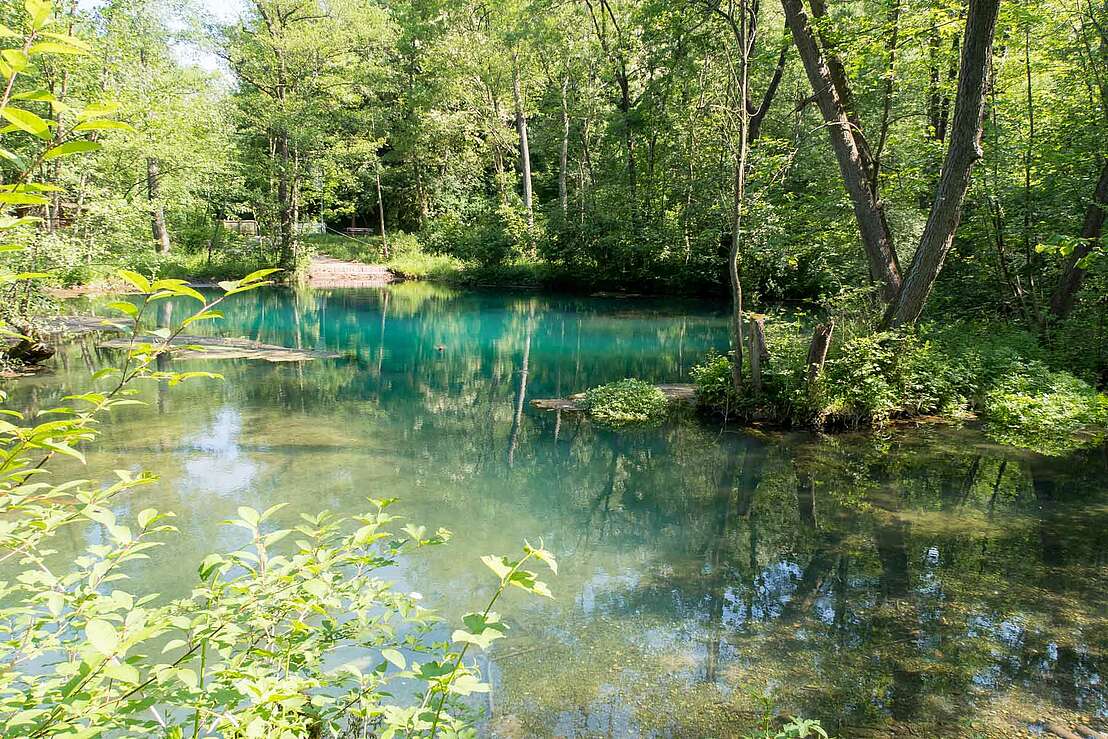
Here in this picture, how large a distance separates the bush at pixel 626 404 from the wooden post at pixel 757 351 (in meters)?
1.39

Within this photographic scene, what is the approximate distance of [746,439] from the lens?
29.4 feet

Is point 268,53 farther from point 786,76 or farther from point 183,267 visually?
point 786,76

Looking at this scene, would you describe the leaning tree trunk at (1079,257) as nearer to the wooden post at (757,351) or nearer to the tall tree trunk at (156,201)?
the wooden post at (757,351)

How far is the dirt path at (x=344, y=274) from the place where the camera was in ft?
100

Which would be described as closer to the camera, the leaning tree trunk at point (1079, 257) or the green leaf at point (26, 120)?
the green leaf at point (26, 120)

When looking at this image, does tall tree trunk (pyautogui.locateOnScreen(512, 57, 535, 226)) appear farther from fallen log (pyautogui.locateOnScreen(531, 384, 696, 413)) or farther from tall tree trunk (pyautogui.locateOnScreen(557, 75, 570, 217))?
fallen log (pyautogui.locateOnScreen(531, 384, 696, 413))

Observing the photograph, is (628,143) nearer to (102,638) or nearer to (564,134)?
(564,134)

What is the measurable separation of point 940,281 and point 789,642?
1039 cm

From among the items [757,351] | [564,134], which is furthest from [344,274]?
[757,351]

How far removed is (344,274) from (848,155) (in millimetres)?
→ 26012


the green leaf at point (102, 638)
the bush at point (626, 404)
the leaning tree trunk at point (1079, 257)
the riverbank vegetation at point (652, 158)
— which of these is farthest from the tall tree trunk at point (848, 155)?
the green leaf at point (102, 638)

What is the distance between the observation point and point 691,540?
6.14 meters

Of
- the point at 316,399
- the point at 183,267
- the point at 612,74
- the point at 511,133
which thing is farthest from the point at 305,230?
the point at 316,399

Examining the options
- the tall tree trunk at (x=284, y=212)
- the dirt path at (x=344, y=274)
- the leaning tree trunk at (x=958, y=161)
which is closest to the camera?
the leaning tree trunk at (x=958, y=161)
